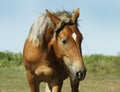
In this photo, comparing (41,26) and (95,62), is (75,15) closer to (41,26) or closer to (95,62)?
(41,26)

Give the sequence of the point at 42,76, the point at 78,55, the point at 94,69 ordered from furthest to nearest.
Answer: the point at 94,69
the point at 42,76
the point at 78,55

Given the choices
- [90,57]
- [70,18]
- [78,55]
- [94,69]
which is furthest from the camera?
[90,57]

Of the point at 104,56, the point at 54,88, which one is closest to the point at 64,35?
the point at 54,88

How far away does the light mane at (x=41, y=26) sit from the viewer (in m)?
7.57

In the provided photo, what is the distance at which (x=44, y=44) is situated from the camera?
24.9 feet

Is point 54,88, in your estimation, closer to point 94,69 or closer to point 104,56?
point 94,69

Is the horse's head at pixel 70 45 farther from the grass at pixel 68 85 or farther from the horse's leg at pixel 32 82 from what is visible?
the grass at pixel 68 85

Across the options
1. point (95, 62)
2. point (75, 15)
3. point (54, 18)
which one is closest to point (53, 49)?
point (54, 18)

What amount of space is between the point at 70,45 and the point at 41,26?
1213 mm

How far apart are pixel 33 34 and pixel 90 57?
27.7 meters

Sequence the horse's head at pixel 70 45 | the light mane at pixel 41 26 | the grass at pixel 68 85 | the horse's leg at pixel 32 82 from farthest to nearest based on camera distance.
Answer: the grass at pixel 68 85 → the horse's leg at pixel 32 82 → the light mane at pixel 41 26 → the horse's head at pixel 70 45

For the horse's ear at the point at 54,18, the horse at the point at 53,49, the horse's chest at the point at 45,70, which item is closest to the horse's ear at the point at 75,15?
the horse at the point at 53,49

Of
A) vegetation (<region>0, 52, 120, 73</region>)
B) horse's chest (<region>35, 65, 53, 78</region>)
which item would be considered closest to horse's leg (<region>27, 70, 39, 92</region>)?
horse's chest (<region>35, 65, 53, 78</region>)

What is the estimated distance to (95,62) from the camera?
3416 centimetres
